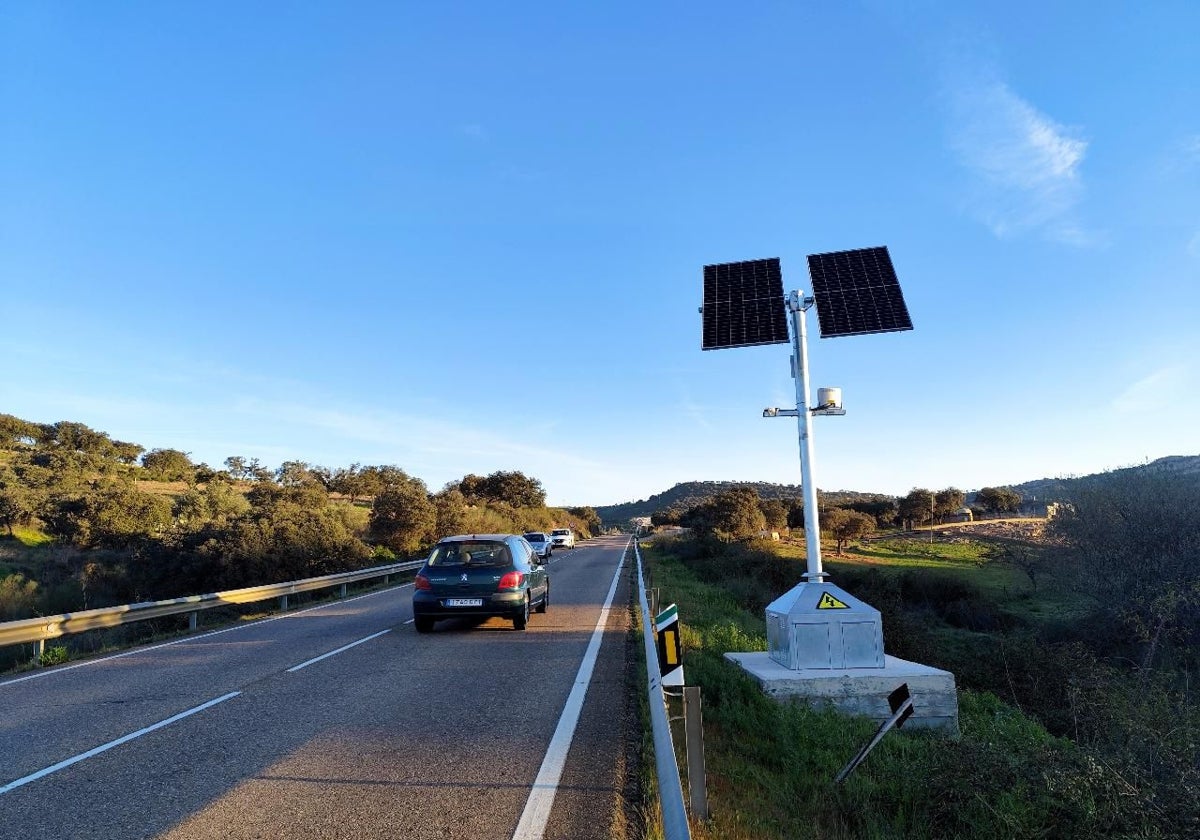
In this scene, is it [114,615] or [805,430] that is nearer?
[805,430]

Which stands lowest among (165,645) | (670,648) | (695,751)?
(165,645)

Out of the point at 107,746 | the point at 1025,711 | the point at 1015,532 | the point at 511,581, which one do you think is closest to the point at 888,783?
the point at 107,746

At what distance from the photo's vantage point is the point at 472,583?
12.1 meters

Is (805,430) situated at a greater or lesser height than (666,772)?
greater

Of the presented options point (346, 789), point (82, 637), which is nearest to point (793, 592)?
point (346, 789)

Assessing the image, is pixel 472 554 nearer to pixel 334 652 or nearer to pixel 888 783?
pixel 334 652

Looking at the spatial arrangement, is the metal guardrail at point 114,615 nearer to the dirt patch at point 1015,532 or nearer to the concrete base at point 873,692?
the concrete base at point 873,692

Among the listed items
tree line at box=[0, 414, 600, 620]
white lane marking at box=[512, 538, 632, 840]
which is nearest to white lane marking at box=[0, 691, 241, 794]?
white lane marking at box=[512, 538, 632, 840]

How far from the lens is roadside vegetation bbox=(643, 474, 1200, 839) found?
4.12 metres

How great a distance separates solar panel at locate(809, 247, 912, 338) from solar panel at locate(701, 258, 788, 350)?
1.72 ft

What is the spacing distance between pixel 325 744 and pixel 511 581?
634cm

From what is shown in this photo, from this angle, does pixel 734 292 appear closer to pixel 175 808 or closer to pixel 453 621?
pixel 175 808

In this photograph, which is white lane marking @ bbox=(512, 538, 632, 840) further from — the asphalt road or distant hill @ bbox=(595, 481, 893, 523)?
distant hill @ bbox=(595, 481, 893, 523)

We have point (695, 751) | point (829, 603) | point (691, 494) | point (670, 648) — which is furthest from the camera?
point (691, 494)
